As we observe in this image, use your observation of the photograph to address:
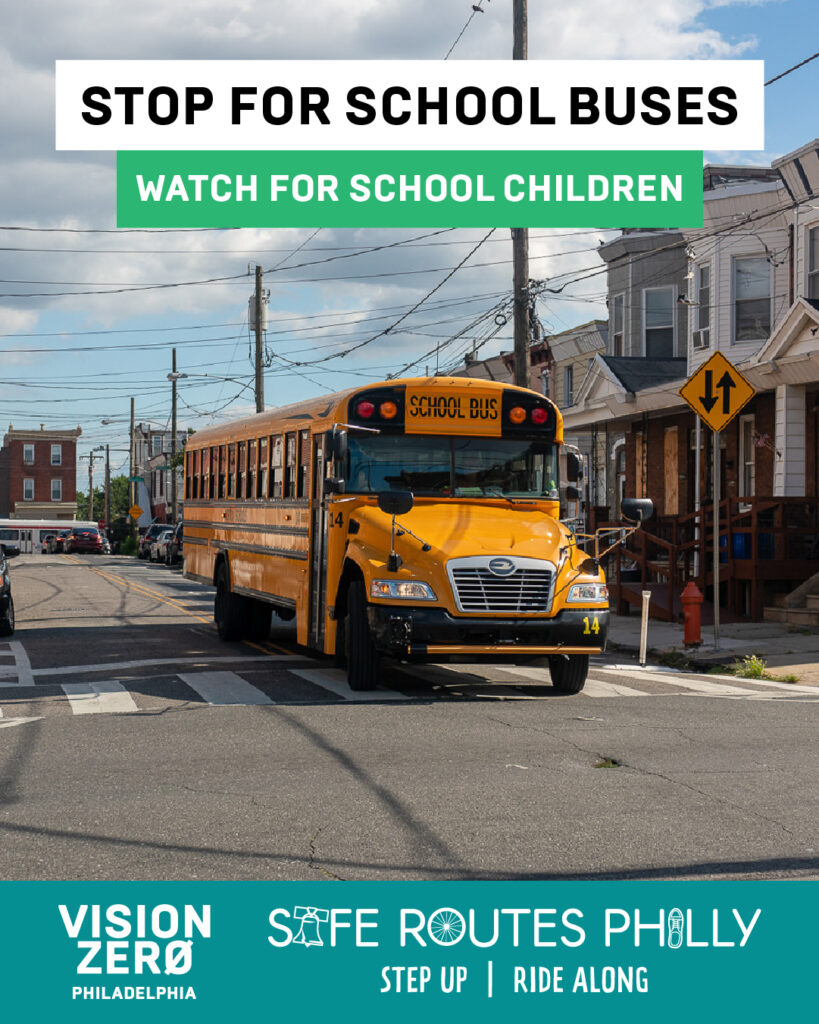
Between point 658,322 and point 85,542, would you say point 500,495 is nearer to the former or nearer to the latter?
point 658,322

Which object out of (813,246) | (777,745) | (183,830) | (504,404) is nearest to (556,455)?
(504,404)

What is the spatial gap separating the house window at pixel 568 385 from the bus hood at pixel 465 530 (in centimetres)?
3093

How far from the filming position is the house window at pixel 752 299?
25828mm

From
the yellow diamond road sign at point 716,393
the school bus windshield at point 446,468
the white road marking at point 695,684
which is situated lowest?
the white road marking at point 695,684

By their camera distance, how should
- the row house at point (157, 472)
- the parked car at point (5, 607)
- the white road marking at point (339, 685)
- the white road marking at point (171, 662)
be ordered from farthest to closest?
the row house at point (157, 472) < the parked car at point (5, 607) < the white road marking at point (171, 662) < the white road marking at point (339, 685)

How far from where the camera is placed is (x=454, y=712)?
1151 cm

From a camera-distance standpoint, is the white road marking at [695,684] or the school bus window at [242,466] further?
the school bus window at [242,466]

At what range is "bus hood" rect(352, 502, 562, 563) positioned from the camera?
1198 centimetres

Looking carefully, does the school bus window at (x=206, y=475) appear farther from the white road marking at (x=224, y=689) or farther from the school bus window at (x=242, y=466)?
the white road marking at (x=224, y=689)

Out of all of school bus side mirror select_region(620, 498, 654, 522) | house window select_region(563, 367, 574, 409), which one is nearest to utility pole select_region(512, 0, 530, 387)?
school bus side mirror select_region(620, 498, 654, 522)

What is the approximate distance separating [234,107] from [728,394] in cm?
719

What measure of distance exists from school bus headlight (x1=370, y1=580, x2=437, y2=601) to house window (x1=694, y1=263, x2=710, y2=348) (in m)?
16.9

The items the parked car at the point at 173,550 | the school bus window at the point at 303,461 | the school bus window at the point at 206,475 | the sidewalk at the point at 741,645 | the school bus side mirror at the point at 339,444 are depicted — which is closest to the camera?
the school bus side mirror at the point at 339,444

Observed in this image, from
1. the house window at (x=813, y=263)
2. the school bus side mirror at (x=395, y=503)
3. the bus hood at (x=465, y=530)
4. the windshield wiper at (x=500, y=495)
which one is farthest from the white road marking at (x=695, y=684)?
the house window at (x=813, y=263)
